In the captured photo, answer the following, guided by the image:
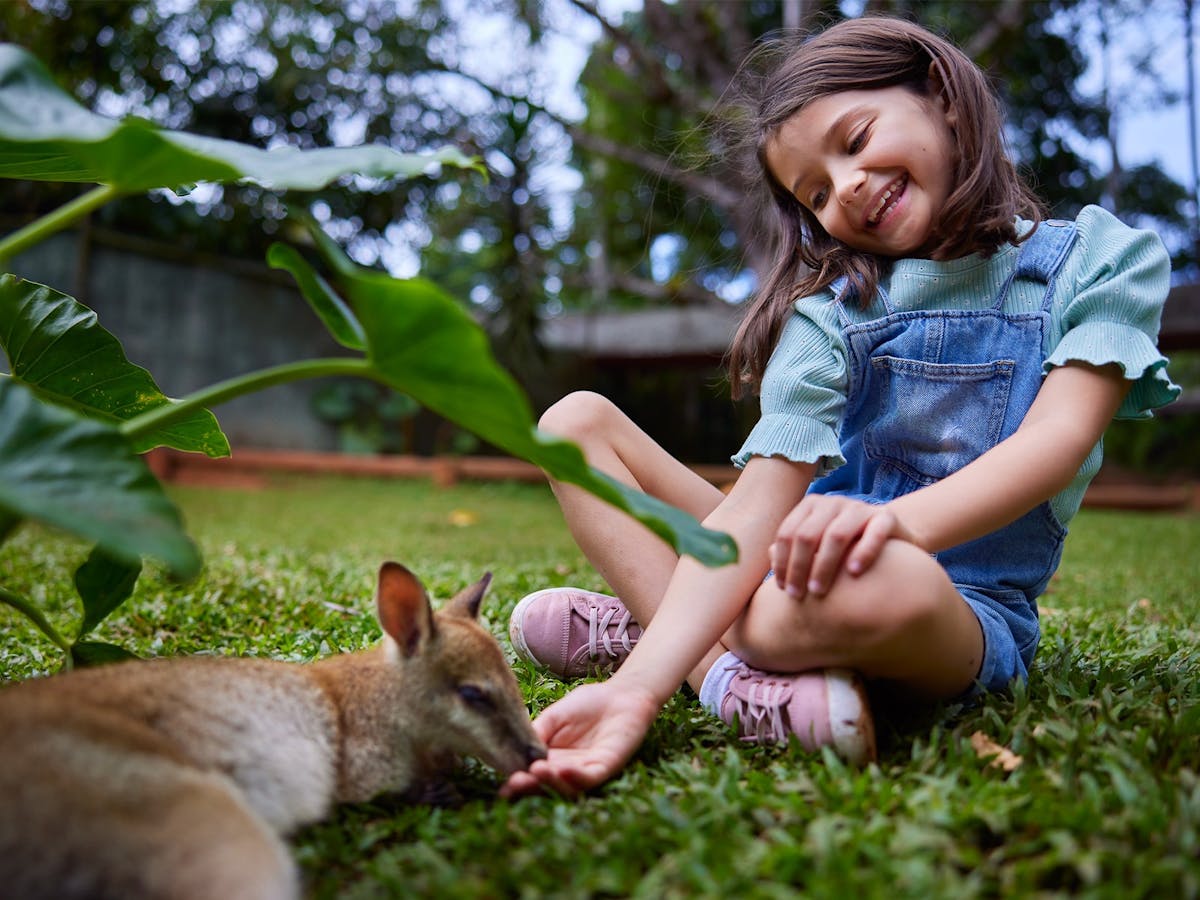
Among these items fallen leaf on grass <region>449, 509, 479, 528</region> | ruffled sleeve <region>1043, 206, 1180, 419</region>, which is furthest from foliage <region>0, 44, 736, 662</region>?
fallen leaf on grass <region>449, 509, 479, 528</region>

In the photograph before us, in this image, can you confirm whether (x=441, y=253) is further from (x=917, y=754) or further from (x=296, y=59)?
(x=917, y=754)

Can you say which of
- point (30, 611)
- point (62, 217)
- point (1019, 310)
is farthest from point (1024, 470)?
point (30, 611)

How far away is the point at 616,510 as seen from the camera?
2.06 m

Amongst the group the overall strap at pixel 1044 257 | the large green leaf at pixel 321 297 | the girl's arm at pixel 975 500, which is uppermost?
the overall strap at pixel 1044 257

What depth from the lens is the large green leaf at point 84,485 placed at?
1.04m

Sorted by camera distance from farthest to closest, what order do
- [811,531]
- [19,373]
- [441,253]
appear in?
[441,253], [19,373], [811,531]

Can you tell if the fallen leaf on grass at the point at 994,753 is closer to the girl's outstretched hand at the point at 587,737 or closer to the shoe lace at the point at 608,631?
the girl's outstretched hand at the point at 587,737

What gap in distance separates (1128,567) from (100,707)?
4351 millimetres

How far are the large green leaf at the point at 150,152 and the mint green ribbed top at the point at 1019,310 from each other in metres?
0.79

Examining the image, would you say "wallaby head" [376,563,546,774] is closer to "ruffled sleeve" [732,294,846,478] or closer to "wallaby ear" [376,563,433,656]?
"wallaby ear" [376,563,433,656]

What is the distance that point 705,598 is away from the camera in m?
1.66

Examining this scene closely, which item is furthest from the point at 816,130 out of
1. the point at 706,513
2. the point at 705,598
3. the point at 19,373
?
the point at 19,373

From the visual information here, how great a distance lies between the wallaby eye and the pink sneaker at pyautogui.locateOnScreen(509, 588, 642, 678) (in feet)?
2.31

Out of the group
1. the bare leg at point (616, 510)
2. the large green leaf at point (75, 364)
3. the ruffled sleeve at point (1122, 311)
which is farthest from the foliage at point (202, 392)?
the ruffled sleeve at point (1122, 311)
